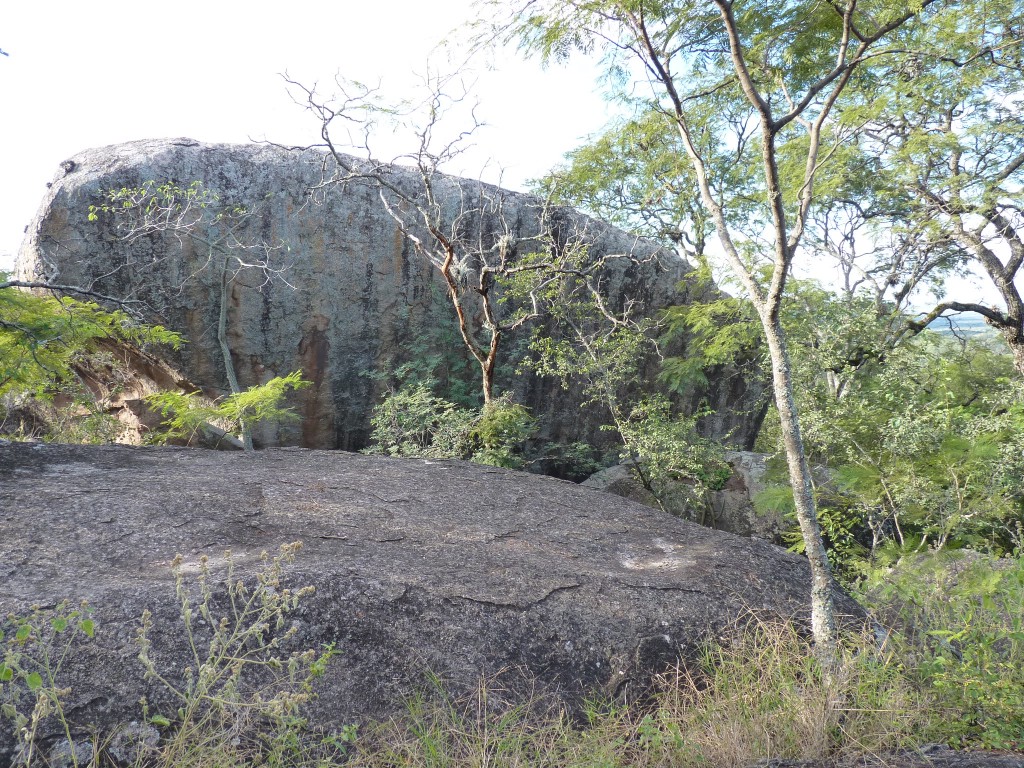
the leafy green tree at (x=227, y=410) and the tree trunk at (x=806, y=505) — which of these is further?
the leafy green tree at (x=227, y=410)

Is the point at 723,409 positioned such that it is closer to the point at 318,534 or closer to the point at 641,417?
the point at 641,417

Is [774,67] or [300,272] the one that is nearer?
[774,67]

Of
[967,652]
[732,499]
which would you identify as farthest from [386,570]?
→ [732,499]

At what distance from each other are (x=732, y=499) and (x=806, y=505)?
618 cm

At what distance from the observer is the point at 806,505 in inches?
154

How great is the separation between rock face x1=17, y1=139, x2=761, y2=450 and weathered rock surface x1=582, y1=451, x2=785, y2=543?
142cm

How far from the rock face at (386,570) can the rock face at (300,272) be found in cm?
394

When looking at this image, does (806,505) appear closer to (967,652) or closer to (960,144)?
(967,652)

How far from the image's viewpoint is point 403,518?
5.21 meters

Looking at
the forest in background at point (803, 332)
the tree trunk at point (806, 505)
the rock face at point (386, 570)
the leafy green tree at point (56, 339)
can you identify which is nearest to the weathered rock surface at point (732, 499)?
the forest in background at point (803, 332)

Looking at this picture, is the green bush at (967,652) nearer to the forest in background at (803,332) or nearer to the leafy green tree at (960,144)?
the forest in background at (803,332)

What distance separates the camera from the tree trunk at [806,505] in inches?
146

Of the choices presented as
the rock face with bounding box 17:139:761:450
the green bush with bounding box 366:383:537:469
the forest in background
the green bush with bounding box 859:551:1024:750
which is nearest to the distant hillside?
the forest in background

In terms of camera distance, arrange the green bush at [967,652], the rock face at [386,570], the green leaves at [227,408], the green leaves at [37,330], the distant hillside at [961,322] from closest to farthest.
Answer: the green bush at [967,652] → the rock face at [386,570] → the green leaves at [37,330] → the green leaves at [227,408] → the distant hillside at [961,322]
